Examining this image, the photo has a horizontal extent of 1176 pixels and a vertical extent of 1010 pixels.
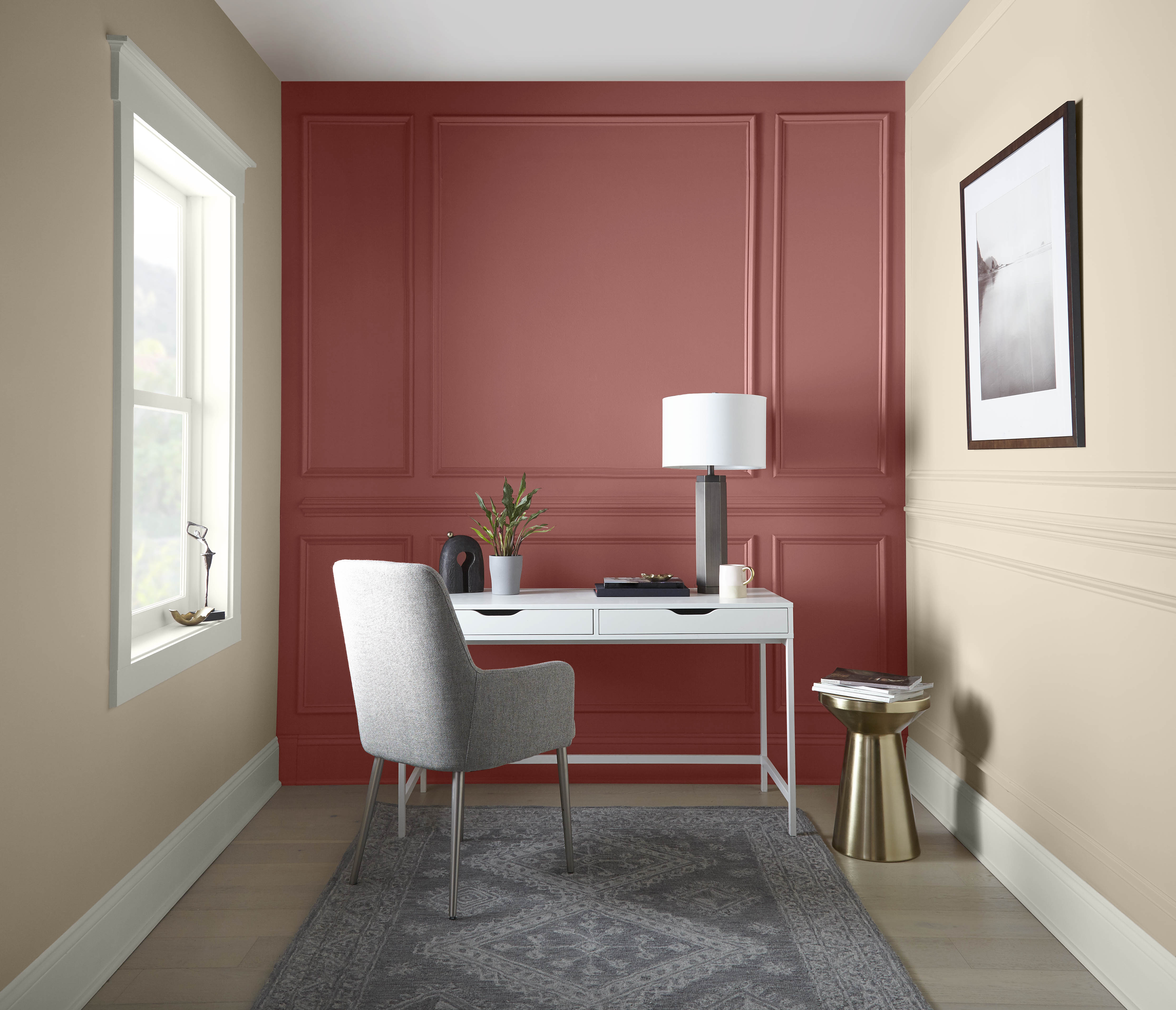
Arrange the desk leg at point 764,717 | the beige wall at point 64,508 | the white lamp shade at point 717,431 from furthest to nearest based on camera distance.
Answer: the desk leg at point 764,717 < the white lamp shade at point 717,431 < the beige wall at point 64,508

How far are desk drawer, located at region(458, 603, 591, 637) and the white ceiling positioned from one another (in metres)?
1.87

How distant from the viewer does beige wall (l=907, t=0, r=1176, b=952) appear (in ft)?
5.88

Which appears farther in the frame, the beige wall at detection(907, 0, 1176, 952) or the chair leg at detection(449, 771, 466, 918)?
the chair leg at detection(449, 771, 466, 918)

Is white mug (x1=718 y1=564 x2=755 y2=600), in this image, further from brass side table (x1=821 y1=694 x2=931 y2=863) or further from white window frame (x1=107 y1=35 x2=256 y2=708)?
white window frame (x1=107 y1=35 x2=256 y2=708)

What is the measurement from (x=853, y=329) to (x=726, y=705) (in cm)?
148

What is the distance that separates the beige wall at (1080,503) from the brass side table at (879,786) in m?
0.26

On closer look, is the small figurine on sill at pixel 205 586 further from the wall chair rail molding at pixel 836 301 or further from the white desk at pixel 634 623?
the wall chair rail molding at pixel 836 301

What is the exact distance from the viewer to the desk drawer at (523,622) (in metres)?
2.72

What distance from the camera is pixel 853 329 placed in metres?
3.23

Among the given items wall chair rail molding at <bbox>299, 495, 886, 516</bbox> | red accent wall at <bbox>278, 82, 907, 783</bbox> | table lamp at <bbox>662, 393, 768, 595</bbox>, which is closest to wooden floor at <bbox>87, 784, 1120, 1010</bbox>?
red accent wall at <bbox>278, 82, 907, 783</bbox>

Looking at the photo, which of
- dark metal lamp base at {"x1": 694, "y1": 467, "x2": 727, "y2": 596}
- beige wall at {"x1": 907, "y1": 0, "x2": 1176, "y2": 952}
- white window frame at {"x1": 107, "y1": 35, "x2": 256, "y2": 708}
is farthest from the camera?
dark metal lamp base at {"x1": 694, "y1": 467, "x2": 727, "y2": 596}

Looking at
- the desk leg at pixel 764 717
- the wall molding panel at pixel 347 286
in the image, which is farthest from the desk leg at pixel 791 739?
the wall molding panel at pixel 347 286

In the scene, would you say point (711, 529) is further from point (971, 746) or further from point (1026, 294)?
point (1026, 294)

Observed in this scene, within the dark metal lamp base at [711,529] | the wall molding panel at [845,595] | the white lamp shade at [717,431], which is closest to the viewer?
the white lamp shade at [717,431]
